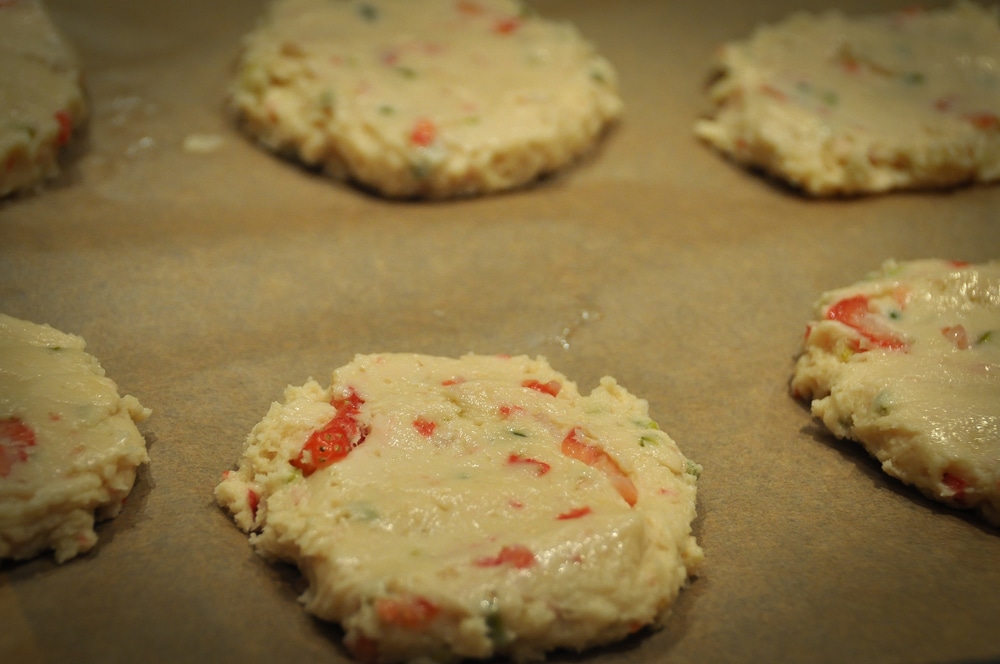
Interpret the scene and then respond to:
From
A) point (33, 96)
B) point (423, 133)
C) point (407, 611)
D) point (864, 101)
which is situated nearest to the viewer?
point (407, 611)

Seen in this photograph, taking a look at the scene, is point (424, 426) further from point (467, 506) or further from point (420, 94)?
point (420, 94)

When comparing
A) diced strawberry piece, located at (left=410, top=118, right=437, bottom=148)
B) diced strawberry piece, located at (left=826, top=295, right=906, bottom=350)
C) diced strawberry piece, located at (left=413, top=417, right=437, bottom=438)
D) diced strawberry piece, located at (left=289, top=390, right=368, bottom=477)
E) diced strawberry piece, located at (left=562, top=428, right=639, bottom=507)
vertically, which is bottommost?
diced strawberry piece, located at (left=289, top=390, right=368, bottom=477)

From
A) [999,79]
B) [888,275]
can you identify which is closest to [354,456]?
[888,275]

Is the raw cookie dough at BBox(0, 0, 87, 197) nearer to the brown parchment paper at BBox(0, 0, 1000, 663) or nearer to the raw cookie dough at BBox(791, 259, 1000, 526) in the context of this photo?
the brown parchment paper at BBox(0, 0, 1000, 663)

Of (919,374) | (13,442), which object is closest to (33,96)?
(13,442)

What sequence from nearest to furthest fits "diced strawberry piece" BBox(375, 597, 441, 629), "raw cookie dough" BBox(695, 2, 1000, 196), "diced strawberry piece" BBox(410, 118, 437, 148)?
"diced strawberry piece" BBox(375, 597, 441, 629), "diced strawberry piece" BBox(410, 118, 437, 148), "raw cookie dough" BBox(695, 2, 1000, 196)

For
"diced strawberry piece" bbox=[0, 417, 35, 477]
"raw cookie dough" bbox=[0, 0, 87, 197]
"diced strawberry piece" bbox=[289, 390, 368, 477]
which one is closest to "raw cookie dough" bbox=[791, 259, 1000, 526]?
"diced strawberry piece" bbox=[289, 390, 368, 477]
